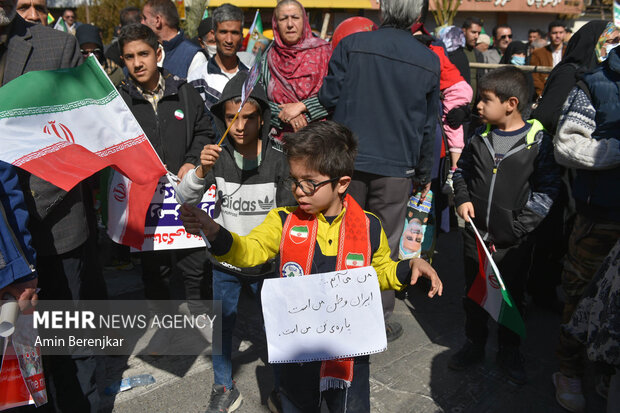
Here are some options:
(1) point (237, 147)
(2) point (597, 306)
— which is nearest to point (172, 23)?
(1) point (237, 147)

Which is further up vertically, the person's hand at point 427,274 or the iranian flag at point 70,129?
the iranian flag at point 70,129

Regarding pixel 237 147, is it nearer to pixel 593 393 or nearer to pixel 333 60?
pixel 333 60

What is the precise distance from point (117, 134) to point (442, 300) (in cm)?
319

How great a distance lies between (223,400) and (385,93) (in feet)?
6.88

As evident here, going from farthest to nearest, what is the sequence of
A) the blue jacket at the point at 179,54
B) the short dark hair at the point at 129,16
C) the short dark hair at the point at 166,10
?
the short dark hair at the point at 129,16 → the short dark hair at the point at 166,10 → the blue jacket at the point at 179,54

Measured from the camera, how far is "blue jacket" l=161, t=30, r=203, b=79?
4.77 metres

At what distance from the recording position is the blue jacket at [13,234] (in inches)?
77.9

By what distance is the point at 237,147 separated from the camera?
285 centimetres

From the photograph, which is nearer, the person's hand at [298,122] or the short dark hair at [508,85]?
the short dark hair at [508,85]

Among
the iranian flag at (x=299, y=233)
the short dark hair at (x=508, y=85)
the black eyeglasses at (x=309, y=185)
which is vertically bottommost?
the iranian flag at (x=299, y=233)

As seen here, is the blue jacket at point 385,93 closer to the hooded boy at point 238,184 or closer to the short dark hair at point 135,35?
the hooded boy at point 238,184

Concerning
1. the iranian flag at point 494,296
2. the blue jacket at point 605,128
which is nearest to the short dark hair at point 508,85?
the blue jacket at point 605,128

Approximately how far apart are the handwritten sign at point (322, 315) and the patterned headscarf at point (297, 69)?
1.98m

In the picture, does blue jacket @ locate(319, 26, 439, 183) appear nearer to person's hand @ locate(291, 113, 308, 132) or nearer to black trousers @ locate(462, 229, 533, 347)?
person's hand @ locate(291, 113, 308, 132)
